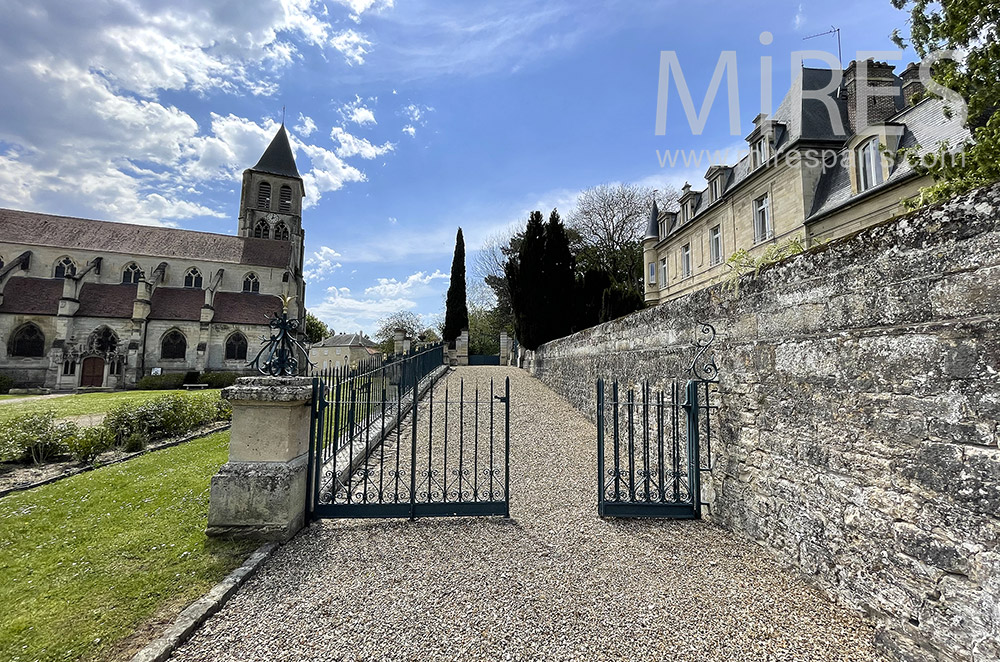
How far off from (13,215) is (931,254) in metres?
52.7

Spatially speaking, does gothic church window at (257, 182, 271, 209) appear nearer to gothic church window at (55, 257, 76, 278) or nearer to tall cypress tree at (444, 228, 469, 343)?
gothic church window at (55, 257, 76, 278)

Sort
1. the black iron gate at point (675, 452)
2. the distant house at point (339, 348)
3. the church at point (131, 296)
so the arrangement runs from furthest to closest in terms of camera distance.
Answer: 1. the distant house at point (339, 348)
2. the church at point (131, 296)
3. the black iron gate at point (675, 452)

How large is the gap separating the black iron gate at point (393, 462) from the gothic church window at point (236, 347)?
1163 inches

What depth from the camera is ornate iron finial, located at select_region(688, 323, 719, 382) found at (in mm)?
4289

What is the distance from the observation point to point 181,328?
1238 inches

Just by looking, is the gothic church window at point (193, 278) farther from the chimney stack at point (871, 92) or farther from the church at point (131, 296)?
the chimney stack at point (871, 92)

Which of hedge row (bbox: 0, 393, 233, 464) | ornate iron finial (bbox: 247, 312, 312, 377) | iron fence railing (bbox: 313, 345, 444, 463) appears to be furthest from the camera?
hedge row (bbox: 0, 393, 233, 464)

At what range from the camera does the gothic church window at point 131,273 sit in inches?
1335

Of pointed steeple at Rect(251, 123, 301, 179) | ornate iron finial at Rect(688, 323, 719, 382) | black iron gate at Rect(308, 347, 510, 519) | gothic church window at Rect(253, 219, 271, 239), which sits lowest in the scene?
black iron gate at Rect(308, 347, 510, 519)

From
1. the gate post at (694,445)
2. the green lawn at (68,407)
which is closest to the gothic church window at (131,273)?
the green lawn at (68,407)

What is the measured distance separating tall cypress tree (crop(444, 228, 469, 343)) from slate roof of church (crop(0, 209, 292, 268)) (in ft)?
56.8

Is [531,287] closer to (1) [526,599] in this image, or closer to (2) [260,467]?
(2) [260,467]

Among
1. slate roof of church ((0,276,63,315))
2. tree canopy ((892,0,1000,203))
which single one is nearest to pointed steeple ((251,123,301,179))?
slate roof of church ((0,276,63,315))

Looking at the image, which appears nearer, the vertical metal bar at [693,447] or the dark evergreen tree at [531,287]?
the vertical metal bar at [693,447]
